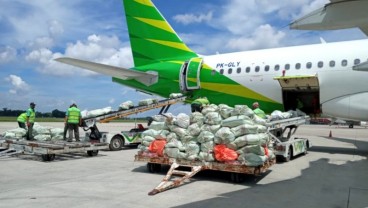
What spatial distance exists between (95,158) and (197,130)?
4566mm

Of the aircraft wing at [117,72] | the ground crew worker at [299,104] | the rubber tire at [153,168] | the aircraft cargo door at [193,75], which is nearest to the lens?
the rubber tire at [153,168]

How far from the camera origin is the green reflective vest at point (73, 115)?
13.2 meters

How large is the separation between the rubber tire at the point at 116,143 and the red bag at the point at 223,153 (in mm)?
7004

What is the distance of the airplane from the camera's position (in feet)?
Result: 43.6

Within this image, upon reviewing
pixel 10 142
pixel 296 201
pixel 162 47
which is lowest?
pixel 296 201

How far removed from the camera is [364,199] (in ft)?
21.3

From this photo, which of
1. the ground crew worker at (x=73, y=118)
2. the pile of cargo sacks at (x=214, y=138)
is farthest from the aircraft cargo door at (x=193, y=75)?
the pile of cargo sacks at (x=214, y=138)

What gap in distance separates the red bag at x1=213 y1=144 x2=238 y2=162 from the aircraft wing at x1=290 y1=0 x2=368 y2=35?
370 centimetres

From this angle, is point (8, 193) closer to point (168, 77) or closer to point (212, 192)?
point (212, 192)

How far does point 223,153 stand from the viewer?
8.24 meters

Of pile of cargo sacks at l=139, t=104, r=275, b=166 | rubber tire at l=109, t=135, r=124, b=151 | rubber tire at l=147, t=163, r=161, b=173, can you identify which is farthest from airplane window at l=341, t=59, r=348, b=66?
rubber tire at l=109, t=135, r=124, b=151

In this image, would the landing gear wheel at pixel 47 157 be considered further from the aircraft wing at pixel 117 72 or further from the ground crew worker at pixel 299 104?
the ground crew worker at pixel 299 104

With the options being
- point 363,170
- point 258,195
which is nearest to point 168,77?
point 363,170

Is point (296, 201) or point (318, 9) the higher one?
point (318, 9)
